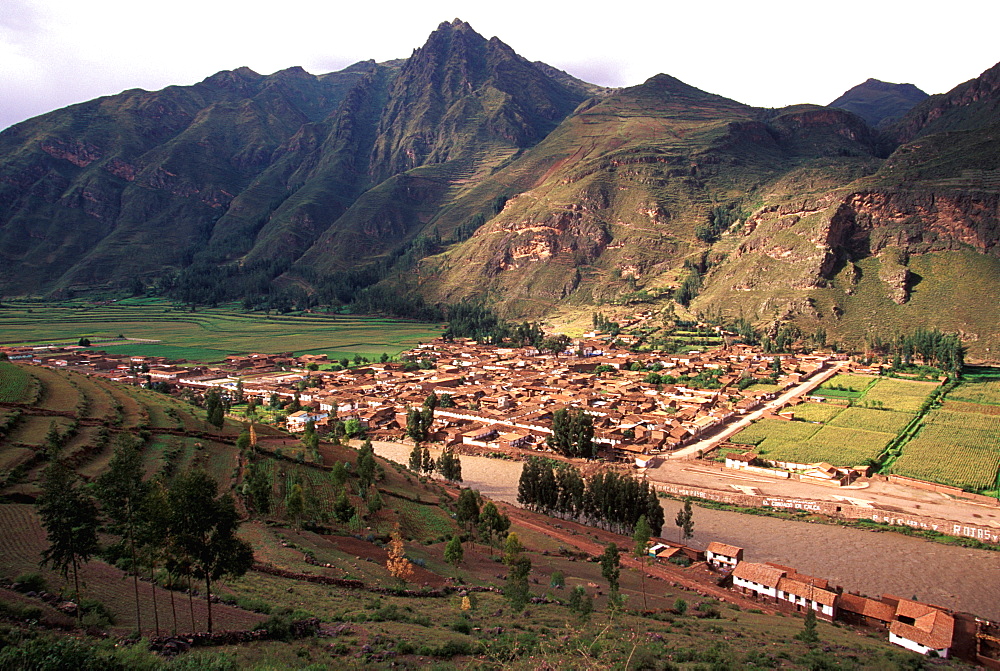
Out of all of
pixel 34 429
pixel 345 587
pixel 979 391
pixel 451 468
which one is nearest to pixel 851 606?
pixel 345 587

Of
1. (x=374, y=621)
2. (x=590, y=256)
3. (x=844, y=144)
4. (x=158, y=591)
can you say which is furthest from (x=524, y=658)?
(x=844, y=144)

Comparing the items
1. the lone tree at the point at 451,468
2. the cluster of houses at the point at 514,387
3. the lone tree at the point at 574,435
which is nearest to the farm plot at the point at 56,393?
the cluster of houses at the point at 514,387

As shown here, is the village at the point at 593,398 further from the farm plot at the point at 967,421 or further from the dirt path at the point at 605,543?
the farm plot at the point at 967,421

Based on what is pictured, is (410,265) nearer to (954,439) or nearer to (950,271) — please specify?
(950,271)

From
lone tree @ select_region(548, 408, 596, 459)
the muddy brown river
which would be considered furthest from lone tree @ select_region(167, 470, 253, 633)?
lone tree @ select_region(548, 408, 596, 459)

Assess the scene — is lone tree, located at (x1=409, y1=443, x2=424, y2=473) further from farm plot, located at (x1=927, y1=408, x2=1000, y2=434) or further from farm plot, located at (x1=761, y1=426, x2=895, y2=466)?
farm plot, located at (x1=927, y1=408, x2=1000, y2=434)

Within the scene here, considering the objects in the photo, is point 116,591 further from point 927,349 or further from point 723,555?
point 927,349
